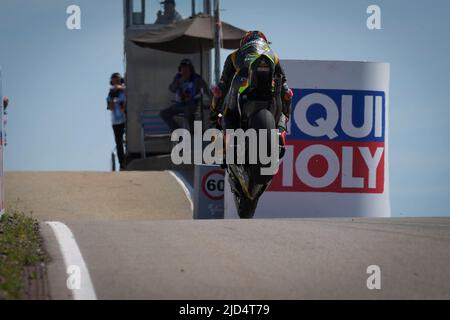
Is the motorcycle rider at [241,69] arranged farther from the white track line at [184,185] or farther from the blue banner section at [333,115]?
the white track line at [184,185]

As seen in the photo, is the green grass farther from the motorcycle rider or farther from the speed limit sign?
the speed limit sign

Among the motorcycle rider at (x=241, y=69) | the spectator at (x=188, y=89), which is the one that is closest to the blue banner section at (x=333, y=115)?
the motorcycle rider at (x=241, y=69)

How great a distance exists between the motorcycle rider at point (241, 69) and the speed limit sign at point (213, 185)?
8.88ft

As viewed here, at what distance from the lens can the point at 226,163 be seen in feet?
40.3

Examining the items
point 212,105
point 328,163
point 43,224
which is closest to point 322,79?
point 328,163

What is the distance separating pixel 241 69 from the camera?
12.0 m

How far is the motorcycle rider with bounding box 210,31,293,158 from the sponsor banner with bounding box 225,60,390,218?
2.08 metres

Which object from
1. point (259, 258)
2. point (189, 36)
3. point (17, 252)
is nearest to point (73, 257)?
point (17, 252)

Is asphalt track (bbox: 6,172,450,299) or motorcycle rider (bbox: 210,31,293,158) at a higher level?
motorcycle rider (bbox: 210,31,293,158)

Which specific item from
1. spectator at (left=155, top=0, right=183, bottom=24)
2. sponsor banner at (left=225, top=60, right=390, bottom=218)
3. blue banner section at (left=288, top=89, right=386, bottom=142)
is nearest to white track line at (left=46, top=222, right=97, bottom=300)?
sponsor banner at (left=225, top=60, right=390, bottom=218)

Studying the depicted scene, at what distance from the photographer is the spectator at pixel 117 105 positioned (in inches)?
883

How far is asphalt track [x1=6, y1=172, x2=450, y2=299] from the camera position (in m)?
7.20
